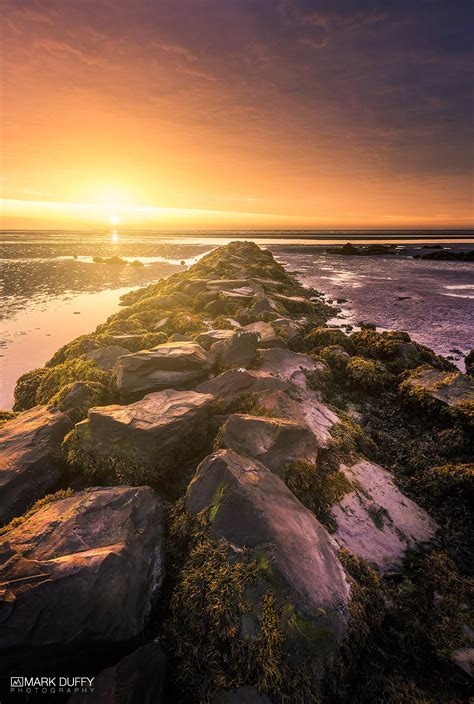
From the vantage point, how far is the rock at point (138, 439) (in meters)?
5.49

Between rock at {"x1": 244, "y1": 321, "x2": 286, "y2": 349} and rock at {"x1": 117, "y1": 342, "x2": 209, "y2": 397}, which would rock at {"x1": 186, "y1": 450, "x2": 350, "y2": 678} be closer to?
rock at {"x1": 117, "y1": 342, "x2": 209, "y2": 397}

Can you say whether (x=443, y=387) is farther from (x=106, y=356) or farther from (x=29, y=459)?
(x=29, y=459)

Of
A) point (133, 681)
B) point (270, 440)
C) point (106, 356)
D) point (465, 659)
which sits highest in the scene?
point (106, 356)

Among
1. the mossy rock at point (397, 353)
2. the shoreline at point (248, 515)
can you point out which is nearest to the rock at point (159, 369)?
the shoreline at point (248, 515)

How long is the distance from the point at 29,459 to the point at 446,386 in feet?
31.4

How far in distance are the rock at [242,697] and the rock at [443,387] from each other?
709cm

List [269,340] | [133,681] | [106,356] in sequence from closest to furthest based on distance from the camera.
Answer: [133,681] → [106,356] → [269,340]

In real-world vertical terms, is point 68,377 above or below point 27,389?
above

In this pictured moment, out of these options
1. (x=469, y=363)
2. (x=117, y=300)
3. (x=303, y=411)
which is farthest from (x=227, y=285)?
(x=303, y=411)

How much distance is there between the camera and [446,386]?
27.1 ft

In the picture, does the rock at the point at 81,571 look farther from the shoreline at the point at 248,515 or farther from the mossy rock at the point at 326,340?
the mossy rock at the point at 326,340

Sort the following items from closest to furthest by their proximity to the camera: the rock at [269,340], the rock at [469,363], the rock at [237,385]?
the rock at [237,385]
the rock at [269,340]
the rock at [469,363]

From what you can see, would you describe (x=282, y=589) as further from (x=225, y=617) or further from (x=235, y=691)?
(x=235, y=691)

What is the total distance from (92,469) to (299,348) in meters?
8.18
